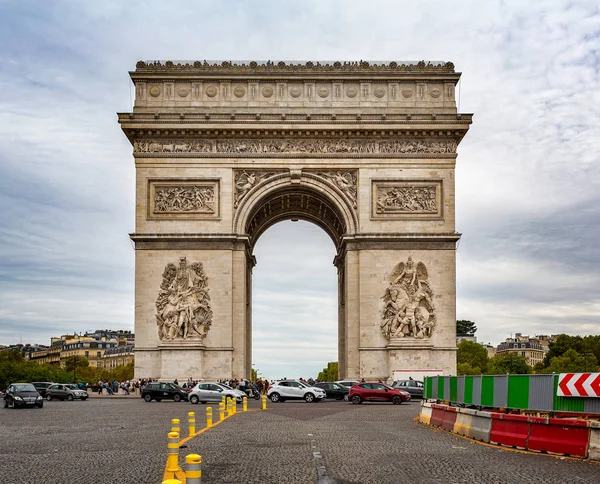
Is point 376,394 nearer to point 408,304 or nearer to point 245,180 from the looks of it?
point 408,304

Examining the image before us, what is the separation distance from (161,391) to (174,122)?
47.8 ft

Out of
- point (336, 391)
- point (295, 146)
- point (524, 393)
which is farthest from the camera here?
point (295, 146)

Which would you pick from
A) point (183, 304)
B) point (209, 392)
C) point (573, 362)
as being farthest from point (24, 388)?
point (573, 362)

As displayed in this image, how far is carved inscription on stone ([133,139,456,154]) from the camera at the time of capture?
50.0 metres

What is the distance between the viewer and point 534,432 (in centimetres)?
1753

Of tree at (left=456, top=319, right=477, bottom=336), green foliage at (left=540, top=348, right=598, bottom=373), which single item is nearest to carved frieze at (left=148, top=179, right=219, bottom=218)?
green foliage at (left=540, top=348, right=598, bottom=373)

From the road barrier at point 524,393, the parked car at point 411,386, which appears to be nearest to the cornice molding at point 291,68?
the parked car at point 411,386

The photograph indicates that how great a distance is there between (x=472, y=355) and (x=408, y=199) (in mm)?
81047

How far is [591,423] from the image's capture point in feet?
51.6

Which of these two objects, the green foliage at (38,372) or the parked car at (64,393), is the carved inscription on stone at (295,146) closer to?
the parked car at (64,393)

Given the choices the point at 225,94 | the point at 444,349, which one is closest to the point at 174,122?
the point at 225,94

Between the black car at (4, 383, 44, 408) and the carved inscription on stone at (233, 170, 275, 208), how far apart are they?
15163mm

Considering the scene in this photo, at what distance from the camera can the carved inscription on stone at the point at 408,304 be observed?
48438 millimetres

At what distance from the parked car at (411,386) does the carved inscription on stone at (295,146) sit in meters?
12.7
